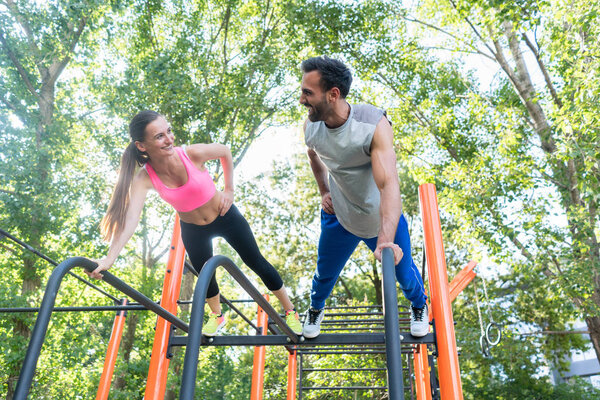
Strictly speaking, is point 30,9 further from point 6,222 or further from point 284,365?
point 284,365

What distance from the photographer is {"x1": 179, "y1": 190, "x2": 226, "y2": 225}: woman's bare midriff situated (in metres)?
2.59

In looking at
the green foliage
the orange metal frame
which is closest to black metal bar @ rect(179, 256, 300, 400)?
the orange metal frame

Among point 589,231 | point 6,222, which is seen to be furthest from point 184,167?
point 6,222

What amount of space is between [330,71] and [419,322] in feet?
4.12

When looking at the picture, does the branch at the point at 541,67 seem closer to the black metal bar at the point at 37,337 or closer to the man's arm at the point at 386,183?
the man's arm at the point at 386,183

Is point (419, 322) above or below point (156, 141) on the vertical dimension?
below

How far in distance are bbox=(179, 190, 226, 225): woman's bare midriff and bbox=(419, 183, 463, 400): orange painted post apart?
1128 mm

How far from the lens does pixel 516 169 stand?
816 centimetres

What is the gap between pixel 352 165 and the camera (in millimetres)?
2258

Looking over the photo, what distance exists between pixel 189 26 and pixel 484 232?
27.9ft

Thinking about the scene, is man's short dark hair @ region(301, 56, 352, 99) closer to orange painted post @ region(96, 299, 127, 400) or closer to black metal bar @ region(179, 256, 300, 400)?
black metal bar @ region(179, 256, 300, 400)

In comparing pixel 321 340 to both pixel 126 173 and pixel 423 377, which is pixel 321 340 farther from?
pixel 423 377

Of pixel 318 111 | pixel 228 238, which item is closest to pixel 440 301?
pixel 318 111

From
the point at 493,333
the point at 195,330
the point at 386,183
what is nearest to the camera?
the point at 195,330
